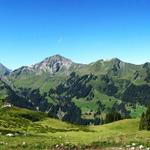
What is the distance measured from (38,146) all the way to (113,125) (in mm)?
119694

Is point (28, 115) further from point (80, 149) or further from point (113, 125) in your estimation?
point (80, 149)

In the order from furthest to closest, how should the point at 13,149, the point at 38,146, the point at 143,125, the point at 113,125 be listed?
the point at 113,125 < the point at 143,125 < the point at 38,146 < the point at 13,149

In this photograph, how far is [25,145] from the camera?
3806cm

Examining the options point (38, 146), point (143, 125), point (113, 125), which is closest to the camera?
point (38, 146)

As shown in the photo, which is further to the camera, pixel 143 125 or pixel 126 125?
pixel 126 125

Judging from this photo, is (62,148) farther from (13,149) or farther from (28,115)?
(28,115)

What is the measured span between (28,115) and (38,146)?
125 m

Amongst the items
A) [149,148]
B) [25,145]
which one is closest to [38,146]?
[25,145]

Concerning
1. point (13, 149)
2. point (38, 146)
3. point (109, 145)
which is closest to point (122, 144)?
point (109, 145)

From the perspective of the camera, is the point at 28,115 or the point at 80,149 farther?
the point at 28,115

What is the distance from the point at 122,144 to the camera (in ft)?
132

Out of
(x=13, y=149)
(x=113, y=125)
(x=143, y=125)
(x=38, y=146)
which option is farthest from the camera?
(x=113, y=125)

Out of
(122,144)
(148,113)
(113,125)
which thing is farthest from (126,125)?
(122,144)

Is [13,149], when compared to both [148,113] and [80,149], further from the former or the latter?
[148,113]
